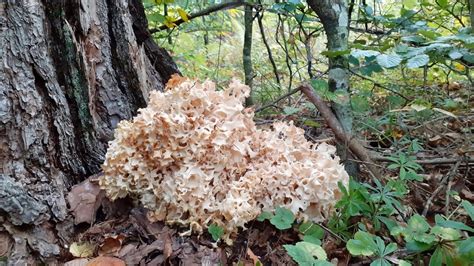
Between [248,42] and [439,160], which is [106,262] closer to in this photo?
[439,160]

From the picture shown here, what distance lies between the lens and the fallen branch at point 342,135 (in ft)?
7.78

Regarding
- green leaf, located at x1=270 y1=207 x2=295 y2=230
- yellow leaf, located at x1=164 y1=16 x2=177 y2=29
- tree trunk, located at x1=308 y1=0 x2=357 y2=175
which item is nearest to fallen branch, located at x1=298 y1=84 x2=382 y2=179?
tree trunk, located at x1=308 y1=0 x2=357 y2=175

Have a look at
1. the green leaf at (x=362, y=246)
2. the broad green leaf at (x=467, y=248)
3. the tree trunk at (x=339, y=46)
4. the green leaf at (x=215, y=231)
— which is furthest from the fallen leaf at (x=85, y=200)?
the broad green leaf at (x=467, y=248)

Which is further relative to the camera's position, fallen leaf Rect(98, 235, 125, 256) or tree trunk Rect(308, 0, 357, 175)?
tree trunk Rect(308, 0, 357, 175)

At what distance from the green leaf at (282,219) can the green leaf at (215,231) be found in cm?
25

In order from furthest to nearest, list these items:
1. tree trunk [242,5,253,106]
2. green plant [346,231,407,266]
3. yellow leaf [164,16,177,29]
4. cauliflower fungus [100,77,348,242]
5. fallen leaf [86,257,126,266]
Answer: tree trunk [242,5,253,106]
yellow leaf [164,16,177,29]
cauliflower fungus [100,77,348,242]
fallen leaf [86,257,126,266]
green plant [346,231,407,266]

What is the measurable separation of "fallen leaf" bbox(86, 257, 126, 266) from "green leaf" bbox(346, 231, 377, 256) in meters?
1.06

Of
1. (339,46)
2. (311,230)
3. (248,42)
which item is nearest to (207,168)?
(311,230)

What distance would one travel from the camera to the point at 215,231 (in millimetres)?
1873

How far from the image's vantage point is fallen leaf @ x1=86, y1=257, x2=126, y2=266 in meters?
1.83

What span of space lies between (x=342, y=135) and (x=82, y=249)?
1647 mm

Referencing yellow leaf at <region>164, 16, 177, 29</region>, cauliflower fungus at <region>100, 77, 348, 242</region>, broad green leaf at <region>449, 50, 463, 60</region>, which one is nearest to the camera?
cauliflower fungus at <region>100, 77, 348, 242</region>

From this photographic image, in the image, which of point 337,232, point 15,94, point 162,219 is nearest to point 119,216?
point 162,219

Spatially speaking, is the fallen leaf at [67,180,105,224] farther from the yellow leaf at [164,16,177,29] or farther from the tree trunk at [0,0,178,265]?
the yellow leaf at [164,16,177,29]
